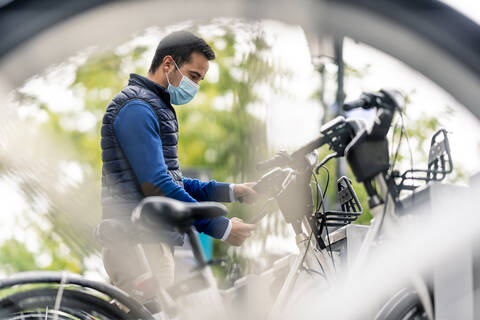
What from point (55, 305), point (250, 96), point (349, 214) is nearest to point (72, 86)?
point (250, 96)

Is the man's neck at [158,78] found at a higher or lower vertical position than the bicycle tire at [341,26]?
lower

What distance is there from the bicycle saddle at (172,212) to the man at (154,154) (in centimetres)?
19

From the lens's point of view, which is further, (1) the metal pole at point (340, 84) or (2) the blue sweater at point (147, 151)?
(1) the metal pole at point (340, 84)

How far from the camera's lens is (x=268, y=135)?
203 centimetres

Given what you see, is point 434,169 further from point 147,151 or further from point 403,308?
point 147,151

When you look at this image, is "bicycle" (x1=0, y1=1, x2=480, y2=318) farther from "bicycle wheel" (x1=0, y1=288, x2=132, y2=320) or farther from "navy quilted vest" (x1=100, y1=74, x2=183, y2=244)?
"bicycle wheel" (x1=0, y1=288, x2=132, y2=320)

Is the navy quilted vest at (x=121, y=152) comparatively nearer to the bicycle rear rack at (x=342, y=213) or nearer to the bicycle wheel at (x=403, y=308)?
the bicycle rear rack at (x=342, y=213)

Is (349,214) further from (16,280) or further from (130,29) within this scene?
(16,280)

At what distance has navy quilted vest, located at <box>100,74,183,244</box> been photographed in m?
1.80

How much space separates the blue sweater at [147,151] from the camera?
1779 mm

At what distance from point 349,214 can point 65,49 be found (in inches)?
47.1

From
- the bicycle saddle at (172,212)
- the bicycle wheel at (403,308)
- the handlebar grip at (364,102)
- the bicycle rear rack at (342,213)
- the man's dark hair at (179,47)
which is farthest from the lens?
the bicycle rear rack at (342,213)

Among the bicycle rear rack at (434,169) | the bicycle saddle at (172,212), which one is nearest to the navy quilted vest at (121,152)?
the bicycle saddle at (172,212)

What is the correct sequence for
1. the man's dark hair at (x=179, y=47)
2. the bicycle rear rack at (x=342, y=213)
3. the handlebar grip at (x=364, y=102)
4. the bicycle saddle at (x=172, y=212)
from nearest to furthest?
1. the bicycle saddle at (x=172, y=212)
2. the handlebar grip at (x=364, y=102)
3. the man's dark hair at (x=179, y=47)
4. the bicycle rear rack at (x=342, y=213)
